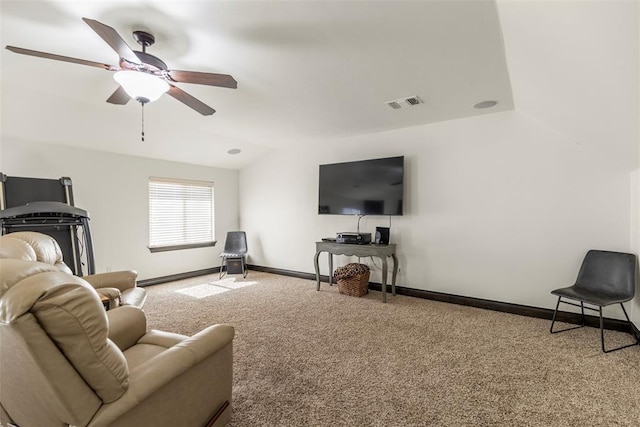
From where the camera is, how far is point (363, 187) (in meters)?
4.49

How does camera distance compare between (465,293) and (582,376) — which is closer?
(582,376)

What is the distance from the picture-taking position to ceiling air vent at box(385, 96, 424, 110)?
10.9 feet

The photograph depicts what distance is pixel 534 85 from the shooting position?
8.50 ft

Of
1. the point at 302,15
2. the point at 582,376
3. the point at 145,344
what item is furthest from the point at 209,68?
the point at 582,376

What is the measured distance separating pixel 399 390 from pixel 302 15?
2.63 m

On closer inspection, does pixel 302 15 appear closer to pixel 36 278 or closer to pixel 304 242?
pixel 36 278

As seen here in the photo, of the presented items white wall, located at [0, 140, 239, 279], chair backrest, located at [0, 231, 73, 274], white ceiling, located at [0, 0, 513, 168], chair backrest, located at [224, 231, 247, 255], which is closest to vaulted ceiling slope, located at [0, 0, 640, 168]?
white ceiling, located at [0, 0, 513, 168]

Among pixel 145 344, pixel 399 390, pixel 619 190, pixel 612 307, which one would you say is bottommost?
pixel 399 390

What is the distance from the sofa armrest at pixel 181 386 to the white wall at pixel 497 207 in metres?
3.27

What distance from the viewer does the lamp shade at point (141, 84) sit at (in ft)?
6.70

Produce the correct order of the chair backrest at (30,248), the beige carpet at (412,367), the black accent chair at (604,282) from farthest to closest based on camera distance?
the black accent chair at (604,282) → the beige carpet at (412,367) → the chair backrest at (30,248)

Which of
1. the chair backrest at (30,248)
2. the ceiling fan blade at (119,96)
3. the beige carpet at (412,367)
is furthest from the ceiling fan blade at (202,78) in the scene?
the beige carpet at (412,367)

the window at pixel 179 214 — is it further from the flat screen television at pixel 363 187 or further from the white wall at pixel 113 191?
the flat screen television at pixel 363 187

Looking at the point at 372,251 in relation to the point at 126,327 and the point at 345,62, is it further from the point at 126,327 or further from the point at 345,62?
the point at 126,327
